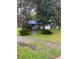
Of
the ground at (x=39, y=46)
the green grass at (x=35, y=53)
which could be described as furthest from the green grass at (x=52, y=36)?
the green grass at (x=35, y=53)

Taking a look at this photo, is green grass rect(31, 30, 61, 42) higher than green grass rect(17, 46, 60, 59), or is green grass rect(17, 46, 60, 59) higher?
green grass rect(31, 30, 61, 42)

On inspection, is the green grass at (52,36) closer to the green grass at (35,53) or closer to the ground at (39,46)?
the ground at (39,46)

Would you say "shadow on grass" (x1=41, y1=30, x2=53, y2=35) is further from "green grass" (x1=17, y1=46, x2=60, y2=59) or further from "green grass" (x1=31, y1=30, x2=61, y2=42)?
"green grass" (x1=17, y1=46, x2=60, y2=59)

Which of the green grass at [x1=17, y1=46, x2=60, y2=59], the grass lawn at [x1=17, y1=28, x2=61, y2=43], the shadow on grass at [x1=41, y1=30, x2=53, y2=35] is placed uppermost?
the shadow on grass at [x1=41, y1=30, x2=53, y2=35]

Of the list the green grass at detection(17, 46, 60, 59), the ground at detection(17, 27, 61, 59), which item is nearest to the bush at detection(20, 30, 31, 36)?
the ground at detection(17, 27, 61, 59)

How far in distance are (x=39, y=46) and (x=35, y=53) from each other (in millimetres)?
88

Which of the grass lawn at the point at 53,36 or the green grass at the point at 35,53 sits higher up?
the grass lawn at the point at 53,36

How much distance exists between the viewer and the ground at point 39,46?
1.59 meters

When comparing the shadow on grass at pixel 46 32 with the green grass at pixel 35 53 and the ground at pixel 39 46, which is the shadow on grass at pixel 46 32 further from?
the green grass at pixel 35 53

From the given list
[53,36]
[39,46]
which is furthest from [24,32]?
[53,36]

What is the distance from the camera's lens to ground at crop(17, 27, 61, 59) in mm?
1588

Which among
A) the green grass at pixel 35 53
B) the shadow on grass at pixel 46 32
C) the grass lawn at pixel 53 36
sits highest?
the shadow on grass at pixel 46 32
